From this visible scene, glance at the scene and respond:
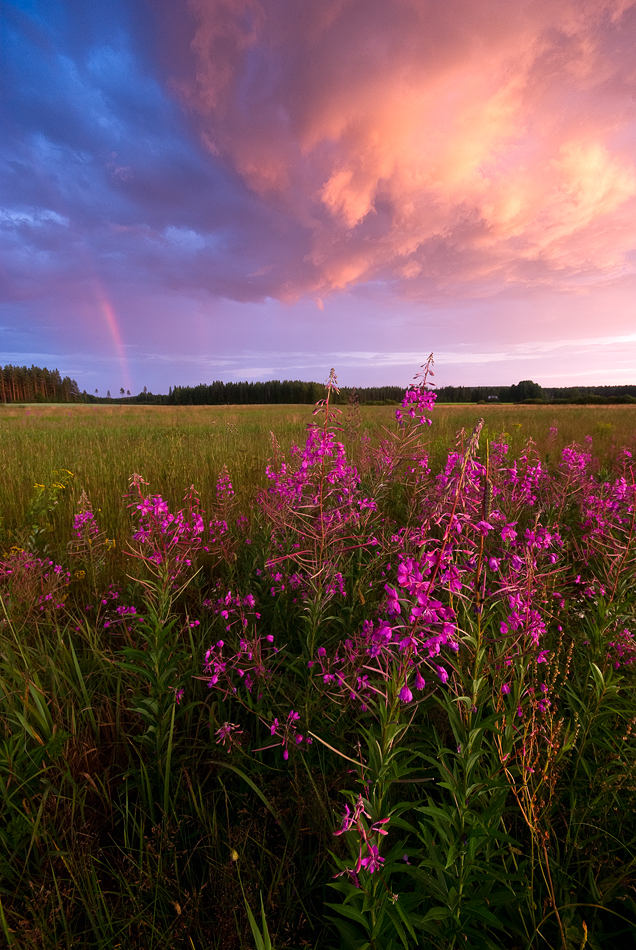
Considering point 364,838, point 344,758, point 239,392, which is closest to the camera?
point 364,838

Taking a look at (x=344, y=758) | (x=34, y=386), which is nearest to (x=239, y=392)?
(x=34, y=386)

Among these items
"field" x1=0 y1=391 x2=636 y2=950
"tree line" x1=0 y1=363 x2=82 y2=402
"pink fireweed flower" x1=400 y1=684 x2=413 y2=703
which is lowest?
"field" x1=0 y1=391 x2=636 y2=950

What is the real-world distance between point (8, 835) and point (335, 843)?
1395 millimetres

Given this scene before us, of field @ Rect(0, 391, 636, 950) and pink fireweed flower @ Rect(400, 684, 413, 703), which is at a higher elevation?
pink fireweed flower @ Rect(400, 684, 413, 703)

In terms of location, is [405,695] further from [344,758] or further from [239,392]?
[239,392]

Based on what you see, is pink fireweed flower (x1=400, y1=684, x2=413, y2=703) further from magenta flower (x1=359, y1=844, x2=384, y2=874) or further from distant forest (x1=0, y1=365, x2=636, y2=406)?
distant forest (x1=0, y1=365, x2=636, y2=406)

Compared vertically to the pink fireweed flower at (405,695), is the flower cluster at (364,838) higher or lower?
lower

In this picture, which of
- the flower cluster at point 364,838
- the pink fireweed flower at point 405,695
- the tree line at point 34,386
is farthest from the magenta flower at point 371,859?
the tree line at point 34,386

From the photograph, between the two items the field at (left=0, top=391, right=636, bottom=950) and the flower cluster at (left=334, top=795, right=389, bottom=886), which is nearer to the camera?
the flower cluster at (left=334, top=795, right=389, bottom=886)

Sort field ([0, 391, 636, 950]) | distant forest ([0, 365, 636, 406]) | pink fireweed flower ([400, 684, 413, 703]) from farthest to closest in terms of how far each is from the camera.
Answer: distant forest ([0, 365, 636, 406]) → field ([0, 391, 636, 950]) → pink fireweed flower ([400, 684, 413, 703])

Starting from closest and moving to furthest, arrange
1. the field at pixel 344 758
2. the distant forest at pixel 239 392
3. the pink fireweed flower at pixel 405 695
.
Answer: the pink fireweed flower at pixel 405 695 → the field at pixel 344 758 → the distant forest at pixel 239 392

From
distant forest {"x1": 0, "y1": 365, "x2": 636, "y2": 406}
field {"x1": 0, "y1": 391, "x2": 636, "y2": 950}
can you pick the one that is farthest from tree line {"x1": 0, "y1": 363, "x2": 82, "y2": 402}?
field {"x1": 0, "y1": 391, "x2": 636, "y2": 950}

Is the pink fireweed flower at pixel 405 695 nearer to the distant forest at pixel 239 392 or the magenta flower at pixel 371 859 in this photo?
the magenta flower at pixel 371 859

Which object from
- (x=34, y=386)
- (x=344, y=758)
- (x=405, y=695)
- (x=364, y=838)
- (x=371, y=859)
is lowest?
(x=344, y=758)
